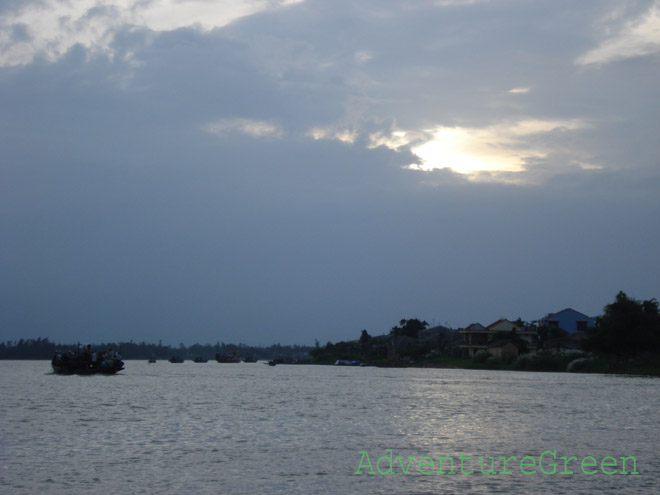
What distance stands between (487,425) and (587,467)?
1499 cm

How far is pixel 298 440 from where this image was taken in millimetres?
34969

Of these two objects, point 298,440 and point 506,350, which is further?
point 506,350

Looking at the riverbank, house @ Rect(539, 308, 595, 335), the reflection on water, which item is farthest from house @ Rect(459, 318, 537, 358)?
the reflection on water

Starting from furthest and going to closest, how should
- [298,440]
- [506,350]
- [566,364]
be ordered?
[506,350] → [566,364] → [298,440]

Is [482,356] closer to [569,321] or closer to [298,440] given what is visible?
[569,321]

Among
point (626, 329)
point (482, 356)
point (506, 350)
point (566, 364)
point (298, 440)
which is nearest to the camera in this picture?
point (298, 440)

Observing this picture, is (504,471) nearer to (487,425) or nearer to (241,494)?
(241,494)

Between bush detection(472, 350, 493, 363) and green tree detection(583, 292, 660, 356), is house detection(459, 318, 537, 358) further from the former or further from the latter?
green tree detection(583, 292, 660, 356)

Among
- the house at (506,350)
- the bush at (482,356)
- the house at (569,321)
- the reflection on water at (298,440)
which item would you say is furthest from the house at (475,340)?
the reflection on water at (298,440)

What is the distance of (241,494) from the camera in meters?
22.3

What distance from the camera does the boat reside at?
107375 millimetres

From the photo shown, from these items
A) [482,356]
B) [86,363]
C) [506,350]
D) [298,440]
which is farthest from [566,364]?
[298,440]

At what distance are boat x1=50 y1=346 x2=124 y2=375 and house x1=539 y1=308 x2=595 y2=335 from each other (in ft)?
375

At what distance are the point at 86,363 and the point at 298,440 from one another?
266 ft
